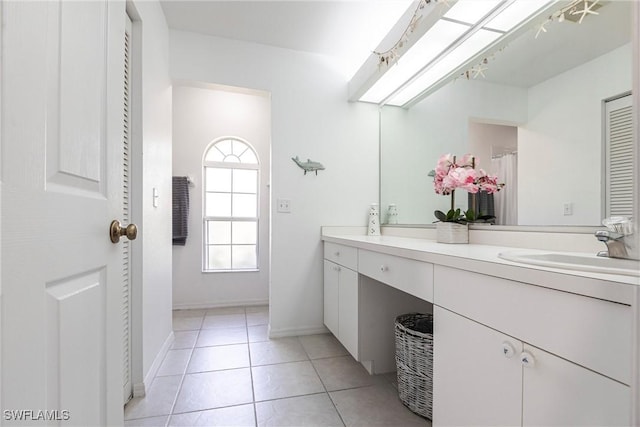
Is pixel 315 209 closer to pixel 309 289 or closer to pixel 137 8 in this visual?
pixel 309 289

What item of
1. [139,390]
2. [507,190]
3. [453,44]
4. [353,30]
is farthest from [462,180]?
[139,390]

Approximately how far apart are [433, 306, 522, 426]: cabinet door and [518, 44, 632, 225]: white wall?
2.28 ft

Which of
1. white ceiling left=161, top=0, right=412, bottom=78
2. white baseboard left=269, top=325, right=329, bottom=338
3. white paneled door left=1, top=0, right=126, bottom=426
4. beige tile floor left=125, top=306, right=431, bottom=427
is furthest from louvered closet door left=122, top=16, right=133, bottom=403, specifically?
white baseboard left=269, top=325, right=329, bottom=338

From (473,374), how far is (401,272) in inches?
19.4

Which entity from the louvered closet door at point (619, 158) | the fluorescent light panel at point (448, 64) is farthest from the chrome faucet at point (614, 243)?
the fluorescent light panel at point (448, 64)

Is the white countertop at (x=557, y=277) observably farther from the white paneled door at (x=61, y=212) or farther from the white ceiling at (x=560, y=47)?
the white paneled door at (x=61, y=212)

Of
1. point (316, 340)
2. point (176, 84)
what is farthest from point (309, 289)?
point (176, 84)

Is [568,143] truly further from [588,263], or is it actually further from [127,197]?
[127,197]

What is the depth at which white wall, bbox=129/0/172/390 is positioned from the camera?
1566 mm

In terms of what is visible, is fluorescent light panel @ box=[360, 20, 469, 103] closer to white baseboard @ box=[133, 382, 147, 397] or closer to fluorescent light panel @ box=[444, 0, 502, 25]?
fluorescent light panel @ box=[444, 0, 502, 25]

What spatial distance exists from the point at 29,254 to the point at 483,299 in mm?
1090

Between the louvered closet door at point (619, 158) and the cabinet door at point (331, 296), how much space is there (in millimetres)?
1503

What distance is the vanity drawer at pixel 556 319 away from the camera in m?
0.55

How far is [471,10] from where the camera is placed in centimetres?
143
